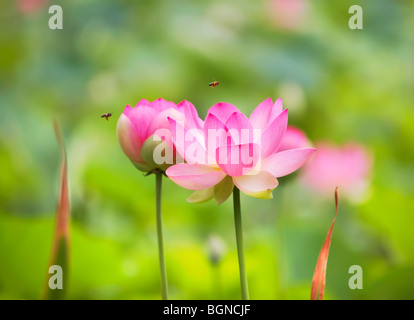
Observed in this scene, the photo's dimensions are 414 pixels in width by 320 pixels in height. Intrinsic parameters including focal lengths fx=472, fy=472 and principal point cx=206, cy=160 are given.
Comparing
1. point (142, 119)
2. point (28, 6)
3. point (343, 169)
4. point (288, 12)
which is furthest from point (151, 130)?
point (288, 12)

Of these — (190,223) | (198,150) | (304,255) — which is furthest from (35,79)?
(198,150)

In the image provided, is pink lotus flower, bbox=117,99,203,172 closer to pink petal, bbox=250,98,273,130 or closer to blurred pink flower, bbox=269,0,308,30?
pink petal, bbox=250,98,273,130

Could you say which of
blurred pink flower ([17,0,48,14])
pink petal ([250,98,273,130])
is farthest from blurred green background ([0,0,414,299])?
pink petal ([250,98,273,130])

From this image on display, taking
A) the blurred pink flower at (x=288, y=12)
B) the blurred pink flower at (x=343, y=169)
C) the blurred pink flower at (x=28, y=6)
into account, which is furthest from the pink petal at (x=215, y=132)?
the blurred pink flower at (x=288, y=12)

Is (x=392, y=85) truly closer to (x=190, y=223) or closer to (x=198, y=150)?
(x=190, y=223)

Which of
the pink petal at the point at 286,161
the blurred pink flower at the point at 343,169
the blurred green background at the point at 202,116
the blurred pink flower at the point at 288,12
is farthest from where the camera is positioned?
the blurred pink flower at the point at 288,12

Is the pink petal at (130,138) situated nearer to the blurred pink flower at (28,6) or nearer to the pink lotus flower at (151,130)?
the pink lotus flower at (151,130)

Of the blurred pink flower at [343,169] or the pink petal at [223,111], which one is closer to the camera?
the pink petal at [223,111]
